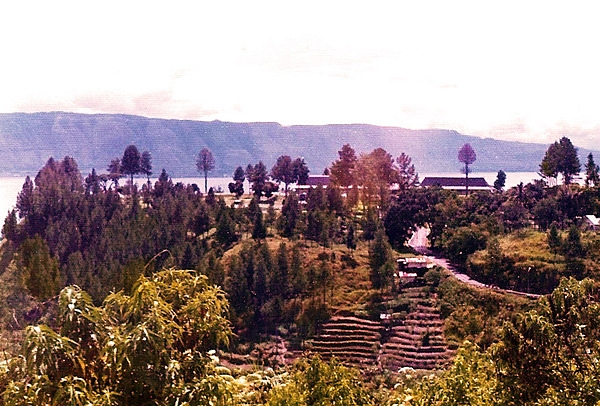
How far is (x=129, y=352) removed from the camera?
2.61 metres

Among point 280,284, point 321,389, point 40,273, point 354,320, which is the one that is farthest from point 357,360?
point 321,389

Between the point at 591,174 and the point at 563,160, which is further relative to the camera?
the point at 563,160

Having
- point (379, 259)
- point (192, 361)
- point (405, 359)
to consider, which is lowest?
point (405, 359)

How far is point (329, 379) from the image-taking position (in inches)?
160

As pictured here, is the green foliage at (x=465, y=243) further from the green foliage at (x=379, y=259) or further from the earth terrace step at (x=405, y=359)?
the earth terrace step at (x=405, y=359)

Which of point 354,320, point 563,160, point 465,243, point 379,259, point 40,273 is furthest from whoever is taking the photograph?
point 563,160

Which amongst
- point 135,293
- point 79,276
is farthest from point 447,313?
point 135,293

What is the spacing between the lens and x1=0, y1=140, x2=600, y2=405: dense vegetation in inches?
109

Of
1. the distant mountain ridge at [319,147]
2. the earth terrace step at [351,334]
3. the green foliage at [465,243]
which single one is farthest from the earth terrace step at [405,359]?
the distant mountain ridge at [319,147]

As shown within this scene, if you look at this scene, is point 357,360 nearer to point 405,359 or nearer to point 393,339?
point 405,359

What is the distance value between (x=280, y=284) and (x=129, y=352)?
77.2 feet

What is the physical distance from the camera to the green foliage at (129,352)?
2510mm

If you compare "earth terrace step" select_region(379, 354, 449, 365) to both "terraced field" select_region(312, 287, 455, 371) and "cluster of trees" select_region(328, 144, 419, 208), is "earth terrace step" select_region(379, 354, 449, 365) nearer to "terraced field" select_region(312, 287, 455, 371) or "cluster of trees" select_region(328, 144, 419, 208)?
"terraced field" select_region(312, 287, 455, 371)

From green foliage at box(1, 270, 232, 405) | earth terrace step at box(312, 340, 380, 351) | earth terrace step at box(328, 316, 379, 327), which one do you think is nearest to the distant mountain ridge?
earth terrace step at box(328, 316, 379, 327)
